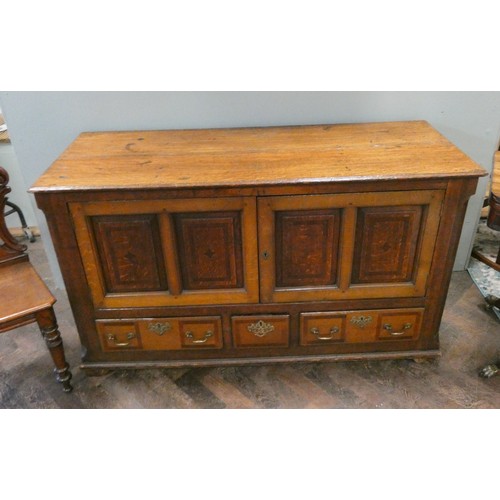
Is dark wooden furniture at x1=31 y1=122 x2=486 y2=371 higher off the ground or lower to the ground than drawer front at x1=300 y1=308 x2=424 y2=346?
higher

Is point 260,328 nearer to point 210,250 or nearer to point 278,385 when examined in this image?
point 278,385

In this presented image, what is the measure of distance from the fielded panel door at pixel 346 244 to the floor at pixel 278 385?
40 cm

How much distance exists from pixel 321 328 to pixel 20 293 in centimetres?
123

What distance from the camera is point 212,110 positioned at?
2.08m

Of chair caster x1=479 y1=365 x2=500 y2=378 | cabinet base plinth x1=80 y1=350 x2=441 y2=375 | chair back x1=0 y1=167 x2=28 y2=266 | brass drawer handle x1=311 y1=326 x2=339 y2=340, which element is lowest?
chair caster x1=479 y1=365 x2=500 y2=378

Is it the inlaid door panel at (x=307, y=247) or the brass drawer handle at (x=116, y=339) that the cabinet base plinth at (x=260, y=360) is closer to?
the brass drawer handle at (x=116, y=339)

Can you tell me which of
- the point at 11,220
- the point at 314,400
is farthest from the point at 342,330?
the point at 11,220

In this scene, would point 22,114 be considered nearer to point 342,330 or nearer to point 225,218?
point 225,218

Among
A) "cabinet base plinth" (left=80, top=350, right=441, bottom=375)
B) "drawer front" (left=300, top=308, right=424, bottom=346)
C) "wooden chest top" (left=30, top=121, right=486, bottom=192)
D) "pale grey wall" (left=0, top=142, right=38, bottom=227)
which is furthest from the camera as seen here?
"pale grey wall" (left=0, top=142, right=38, bottom=227)

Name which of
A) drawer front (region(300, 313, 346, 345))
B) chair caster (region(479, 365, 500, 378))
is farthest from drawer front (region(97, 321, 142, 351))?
chair caster (region(479, 365, 500, 378))

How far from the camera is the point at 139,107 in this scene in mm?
2066

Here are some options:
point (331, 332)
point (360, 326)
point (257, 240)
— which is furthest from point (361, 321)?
point (257, 240)

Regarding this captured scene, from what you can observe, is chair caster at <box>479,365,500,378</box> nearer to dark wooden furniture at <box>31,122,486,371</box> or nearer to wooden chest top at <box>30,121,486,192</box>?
dark wooden furniture at <box>31,122,486,371</box>

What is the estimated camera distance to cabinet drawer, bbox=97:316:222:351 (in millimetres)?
1852
